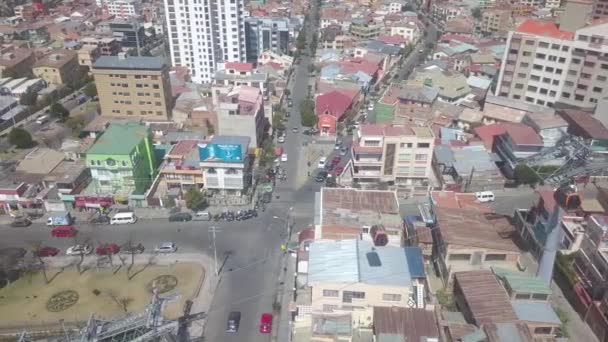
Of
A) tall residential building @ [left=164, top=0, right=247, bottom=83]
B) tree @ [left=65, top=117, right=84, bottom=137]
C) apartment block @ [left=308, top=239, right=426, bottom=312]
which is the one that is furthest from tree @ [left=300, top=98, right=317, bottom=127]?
apartment block @ [left=308, top=239, right=426, bottom=312]

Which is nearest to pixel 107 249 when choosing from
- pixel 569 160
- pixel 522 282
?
pixel 522 282

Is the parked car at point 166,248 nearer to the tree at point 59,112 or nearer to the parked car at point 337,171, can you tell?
the parked car at point 337,171

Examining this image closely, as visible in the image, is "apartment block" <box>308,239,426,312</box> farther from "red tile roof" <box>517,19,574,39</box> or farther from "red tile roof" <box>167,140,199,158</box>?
"red tile roof" <box>517,19,574,39</box>

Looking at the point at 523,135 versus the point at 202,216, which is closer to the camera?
the point at 202,216

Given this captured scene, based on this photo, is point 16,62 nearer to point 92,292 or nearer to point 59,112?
point 59,112

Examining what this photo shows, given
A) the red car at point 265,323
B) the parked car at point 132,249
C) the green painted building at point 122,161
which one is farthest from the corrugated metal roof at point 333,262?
the green painted building at point 122,161

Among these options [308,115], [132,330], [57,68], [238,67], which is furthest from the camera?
[57,68]
